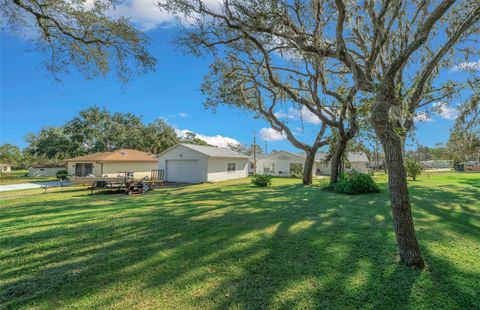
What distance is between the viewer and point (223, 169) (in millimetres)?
22828

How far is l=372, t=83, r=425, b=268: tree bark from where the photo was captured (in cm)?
330

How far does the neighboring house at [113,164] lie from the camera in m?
22.9

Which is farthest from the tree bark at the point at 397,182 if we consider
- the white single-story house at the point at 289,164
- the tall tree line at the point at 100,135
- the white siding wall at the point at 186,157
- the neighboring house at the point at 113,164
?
the tall tree line at the point at 100,135

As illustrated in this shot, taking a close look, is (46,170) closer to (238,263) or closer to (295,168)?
(295,168)

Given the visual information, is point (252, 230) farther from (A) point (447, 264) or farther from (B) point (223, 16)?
(B) point (223, 16)

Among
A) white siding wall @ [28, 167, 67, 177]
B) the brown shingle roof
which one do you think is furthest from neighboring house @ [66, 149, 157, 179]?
white siding wall @ [28, 167, 67, 177]

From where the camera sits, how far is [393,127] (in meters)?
3.54

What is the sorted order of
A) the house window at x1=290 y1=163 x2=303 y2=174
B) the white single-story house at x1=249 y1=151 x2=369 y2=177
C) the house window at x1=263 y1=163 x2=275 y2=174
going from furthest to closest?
1. the house window at x1=263 y1=163 x2=275 y2=174
2. the white single-story house at x1=249 y1=151 x2=369 y2=177
3. the house window at x1=290 y1=163 x2=303 y2=174

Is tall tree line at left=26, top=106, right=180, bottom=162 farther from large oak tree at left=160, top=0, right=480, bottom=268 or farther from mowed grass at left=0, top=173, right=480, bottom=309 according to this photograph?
mowed grass at left=0, top=173, right=480, bottom=309

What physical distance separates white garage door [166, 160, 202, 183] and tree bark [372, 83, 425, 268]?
18.2 m

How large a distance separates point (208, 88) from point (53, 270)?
38.2ft

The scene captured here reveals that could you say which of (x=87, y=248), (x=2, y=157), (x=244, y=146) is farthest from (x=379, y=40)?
(x=2, y=157)

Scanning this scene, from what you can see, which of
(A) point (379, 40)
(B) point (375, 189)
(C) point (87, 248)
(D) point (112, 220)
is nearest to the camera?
(C) point (87, 248)

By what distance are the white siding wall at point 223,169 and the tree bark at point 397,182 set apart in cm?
1783
